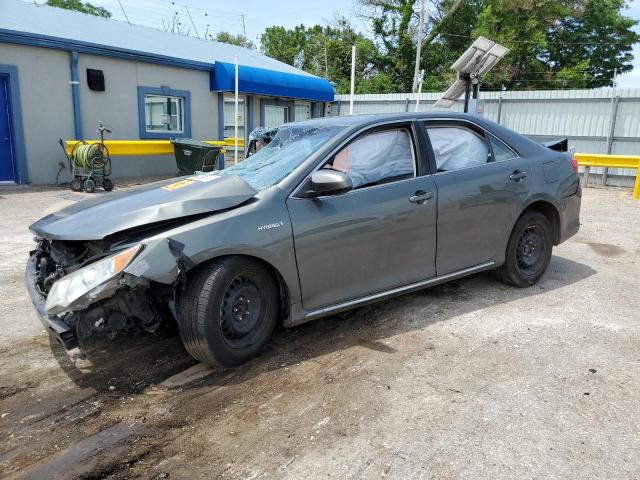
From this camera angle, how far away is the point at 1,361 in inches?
140

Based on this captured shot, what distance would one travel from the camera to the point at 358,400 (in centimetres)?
305

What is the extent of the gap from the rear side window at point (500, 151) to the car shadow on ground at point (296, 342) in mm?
1276

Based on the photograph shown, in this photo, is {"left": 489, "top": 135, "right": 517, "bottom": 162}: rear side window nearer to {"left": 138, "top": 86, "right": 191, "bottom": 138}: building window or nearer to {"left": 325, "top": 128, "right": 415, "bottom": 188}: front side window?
{"left": 325, "top": 128, "right": 415, "bottom": 188}: front side window

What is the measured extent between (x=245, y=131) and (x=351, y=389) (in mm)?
15652

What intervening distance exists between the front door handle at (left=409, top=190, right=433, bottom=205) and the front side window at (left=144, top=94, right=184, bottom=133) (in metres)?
12.4

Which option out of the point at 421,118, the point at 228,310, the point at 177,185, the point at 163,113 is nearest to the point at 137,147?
the point at 163,113

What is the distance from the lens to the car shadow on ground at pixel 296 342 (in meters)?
3.36

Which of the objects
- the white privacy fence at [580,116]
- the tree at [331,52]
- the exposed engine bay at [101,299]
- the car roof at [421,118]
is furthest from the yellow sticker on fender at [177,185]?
the tree at [331,52]

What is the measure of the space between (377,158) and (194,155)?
9953mm

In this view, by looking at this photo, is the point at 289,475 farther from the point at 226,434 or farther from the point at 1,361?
the point at 1,361

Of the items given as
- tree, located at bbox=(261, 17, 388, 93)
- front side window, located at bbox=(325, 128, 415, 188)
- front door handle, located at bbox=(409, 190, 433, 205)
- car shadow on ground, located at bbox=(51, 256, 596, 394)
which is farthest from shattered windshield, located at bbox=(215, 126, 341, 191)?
tree, located at bbox=(261, 17, 388, 93)

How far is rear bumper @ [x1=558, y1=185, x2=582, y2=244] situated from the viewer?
5.16 m

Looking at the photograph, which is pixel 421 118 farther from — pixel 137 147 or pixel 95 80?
pixel 95 80

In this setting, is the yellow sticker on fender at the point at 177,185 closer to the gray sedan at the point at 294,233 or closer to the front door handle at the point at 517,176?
the gray sedan at the point at 294,233
